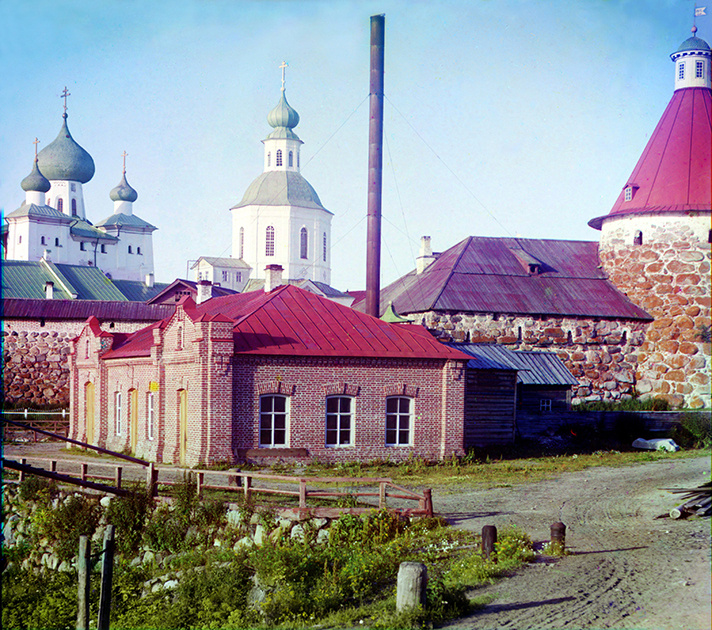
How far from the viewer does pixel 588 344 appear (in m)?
35.7

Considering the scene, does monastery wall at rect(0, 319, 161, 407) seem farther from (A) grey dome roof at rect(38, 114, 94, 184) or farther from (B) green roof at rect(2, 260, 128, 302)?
(A) grey dome roof at rect(38, 114, 94, 184)

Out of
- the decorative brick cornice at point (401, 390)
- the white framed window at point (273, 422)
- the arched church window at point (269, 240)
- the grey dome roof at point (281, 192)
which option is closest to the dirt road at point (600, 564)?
the decorative brick cornice at point (401, 390)

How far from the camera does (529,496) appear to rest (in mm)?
17969

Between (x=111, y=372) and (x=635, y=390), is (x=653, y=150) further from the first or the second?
(x=111, y=372)

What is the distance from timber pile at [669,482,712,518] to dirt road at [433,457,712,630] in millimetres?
150

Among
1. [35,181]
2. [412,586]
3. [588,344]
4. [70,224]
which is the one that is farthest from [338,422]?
[70,224]

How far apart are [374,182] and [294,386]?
8806 millimetres

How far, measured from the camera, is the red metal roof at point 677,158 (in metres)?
32.8

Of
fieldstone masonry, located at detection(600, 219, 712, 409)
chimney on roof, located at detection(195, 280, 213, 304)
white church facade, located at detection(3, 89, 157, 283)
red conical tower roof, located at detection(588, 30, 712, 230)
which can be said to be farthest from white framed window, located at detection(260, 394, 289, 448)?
white church facade, located at detection(3, 89, 157, 283)

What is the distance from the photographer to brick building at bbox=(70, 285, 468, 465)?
21.7 m

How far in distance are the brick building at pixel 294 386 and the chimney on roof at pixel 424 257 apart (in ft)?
52.5

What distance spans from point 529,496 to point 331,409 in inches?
259

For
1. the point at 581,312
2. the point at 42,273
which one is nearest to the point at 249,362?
the point at 581,312

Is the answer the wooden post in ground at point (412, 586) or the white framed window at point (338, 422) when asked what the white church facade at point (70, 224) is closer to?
the white framed window at point (338, 422)
